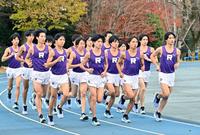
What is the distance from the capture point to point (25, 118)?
563 inches

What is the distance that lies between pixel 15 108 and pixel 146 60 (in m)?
4.27

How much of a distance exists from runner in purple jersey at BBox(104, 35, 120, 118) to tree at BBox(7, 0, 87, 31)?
28.6 meters

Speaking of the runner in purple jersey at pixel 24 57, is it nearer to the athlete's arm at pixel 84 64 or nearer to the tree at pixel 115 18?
the athlete's arm at pixel 84 64

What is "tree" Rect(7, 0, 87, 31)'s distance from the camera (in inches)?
1689

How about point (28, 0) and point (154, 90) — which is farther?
point (28, 0)

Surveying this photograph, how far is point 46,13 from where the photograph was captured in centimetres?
4288

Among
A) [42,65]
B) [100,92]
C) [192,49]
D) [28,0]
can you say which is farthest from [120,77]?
[192,49]

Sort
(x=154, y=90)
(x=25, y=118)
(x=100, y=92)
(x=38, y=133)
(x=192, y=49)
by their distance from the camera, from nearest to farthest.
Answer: (x=38, y=133)
(x=100, y=92)
(x=25, y=118)
(x=154, y=90)
(x=192, y=49)

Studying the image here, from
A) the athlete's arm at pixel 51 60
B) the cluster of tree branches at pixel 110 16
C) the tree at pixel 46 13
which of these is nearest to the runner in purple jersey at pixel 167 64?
the athlete's arm at pixel 51 60

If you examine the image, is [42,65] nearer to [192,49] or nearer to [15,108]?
[15,108]

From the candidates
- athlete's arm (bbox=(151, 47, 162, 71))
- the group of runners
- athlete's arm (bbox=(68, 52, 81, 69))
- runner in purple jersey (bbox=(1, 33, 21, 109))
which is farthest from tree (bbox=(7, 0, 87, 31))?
athlete's arm (bbox=(151, 47, 162, 71))

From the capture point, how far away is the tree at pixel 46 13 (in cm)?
4291

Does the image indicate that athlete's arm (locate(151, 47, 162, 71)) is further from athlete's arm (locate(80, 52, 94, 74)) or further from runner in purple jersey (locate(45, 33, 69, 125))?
runner in purple jersey (locate(45, 33, 69, 125))

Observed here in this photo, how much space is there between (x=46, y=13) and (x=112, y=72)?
29.1 metres
